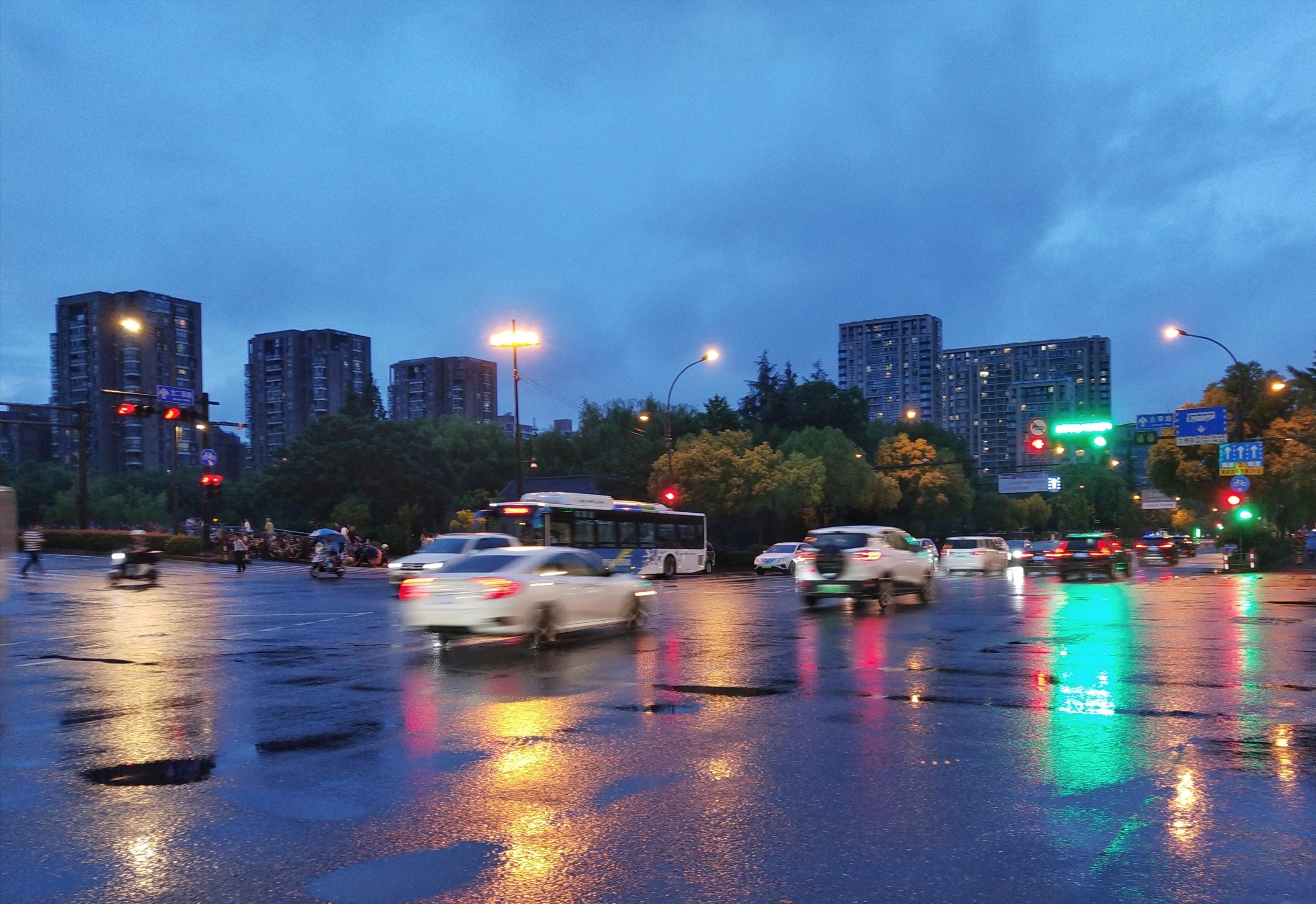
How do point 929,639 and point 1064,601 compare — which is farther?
point 1064,601

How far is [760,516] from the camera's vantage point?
6862 cm

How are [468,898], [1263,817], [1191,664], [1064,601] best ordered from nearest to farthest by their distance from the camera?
[468,898] → [1263,817] → [1191,664] → [1064,601]

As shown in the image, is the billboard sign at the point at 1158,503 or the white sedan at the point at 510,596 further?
the billboard sign at the point at 1158,503

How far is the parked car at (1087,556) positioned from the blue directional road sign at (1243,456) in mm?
9423

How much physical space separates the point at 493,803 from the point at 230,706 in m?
4.99

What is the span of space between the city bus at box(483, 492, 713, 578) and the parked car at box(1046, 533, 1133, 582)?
48.5 ft

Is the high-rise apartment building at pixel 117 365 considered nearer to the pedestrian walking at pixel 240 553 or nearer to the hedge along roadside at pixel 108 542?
the hedge along roadside at pixel 108 542

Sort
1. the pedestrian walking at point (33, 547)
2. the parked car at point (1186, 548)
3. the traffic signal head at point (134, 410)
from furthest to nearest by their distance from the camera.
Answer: the parked car at point (1186, 548) < the pedestrian walking at point (33, 547) < the traffic signal head at point (134, 410)

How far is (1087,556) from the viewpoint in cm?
3553

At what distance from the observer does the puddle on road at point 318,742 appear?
836 cm

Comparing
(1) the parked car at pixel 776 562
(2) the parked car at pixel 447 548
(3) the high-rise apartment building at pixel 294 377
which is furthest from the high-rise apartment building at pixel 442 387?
(2) the parked car at pixel 447 548

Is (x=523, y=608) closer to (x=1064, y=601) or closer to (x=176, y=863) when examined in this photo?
(x=176, y=863)

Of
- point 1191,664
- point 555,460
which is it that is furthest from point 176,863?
point 555,460

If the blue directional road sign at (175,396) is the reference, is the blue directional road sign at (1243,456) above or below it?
below
